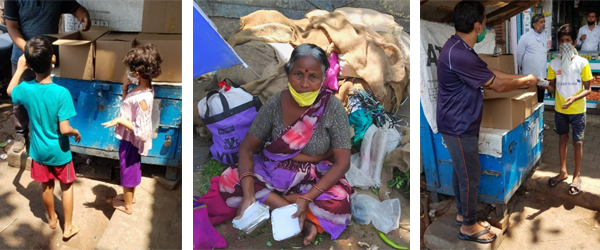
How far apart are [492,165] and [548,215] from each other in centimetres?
92

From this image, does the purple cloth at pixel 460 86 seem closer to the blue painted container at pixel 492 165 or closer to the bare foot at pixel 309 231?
the blue painted container at pixel 492 165

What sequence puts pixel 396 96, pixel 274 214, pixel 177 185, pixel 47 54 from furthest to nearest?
pixel 177 185 → pixel 47 54 → pixel 396 96 → pixel 274 214

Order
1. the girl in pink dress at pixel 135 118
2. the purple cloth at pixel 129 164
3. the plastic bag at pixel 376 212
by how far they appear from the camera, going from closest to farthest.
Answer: the plastic bag at pixel 376 212 → the girl in pink dress at pixel 135 118 → the purple cloth at pixel 129 164

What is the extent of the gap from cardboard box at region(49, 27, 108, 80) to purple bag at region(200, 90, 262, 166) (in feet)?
4.14

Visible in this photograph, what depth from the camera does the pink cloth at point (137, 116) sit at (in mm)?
3152

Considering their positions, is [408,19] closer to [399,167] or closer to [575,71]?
[399,167]

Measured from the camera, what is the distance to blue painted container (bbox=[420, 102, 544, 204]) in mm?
3209

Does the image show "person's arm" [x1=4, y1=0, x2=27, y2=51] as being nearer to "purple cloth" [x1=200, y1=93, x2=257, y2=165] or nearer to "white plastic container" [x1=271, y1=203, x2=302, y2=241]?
"purple cloth" [x1=200, y1=93, x2=257, y2=165]

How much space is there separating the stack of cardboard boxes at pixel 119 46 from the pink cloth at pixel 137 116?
19 centimetres

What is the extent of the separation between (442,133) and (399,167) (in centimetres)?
53

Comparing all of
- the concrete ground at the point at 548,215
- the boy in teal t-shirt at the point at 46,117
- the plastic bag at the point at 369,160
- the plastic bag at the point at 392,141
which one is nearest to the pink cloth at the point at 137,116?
the boy in teal t-shirt at the point at 46,117

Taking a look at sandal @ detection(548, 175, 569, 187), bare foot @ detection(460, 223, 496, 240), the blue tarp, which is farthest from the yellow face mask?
sandal @ detection(548, 175, 569, 187)

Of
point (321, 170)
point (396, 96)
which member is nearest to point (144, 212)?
point (321, 170)

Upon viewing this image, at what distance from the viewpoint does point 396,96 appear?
282 cm
